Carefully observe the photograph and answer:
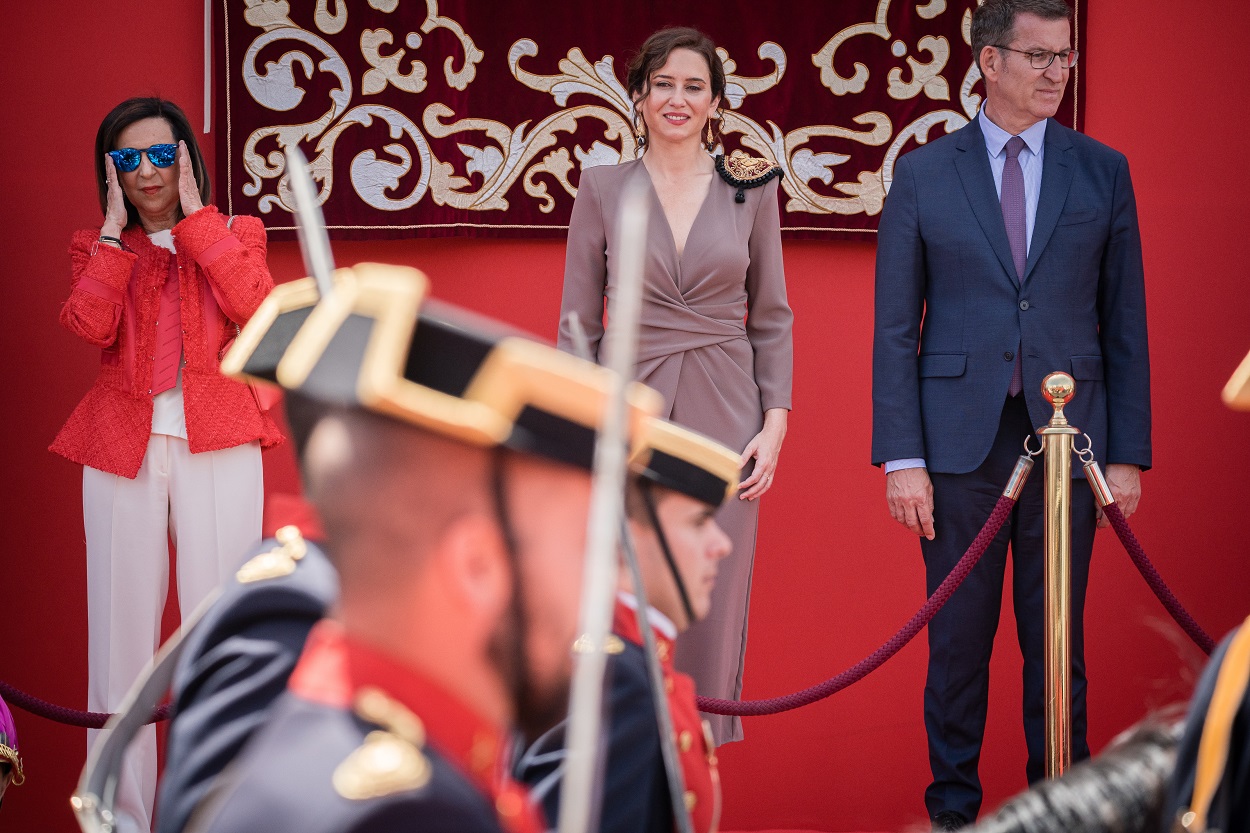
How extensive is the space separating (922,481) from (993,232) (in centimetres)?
48

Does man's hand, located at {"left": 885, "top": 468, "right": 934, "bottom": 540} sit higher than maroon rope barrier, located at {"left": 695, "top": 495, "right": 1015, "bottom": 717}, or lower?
higher

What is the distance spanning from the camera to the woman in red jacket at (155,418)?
2523 mm

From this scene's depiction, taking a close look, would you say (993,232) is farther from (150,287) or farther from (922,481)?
(150,287)

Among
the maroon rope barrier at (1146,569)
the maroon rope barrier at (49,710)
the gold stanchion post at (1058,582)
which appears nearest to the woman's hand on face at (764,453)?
the gold stanchion post at (1058,582)

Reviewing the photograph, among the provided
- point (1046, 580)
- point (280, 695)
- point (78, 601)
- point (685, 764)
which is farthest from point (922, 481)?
point (78, 601)

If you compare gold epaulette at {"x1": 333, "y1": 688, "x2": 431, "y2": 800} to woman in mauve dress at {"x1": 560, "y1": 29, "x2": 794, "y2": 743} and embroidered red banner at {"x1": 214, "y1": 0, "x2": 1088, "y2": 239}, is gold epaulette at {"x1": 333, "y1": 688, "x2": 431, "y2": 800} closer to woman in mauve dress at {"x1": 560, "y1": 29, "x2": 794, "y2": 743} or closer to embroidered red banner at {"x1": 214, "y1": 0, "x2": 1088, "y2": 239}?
woman in mauve dress at {"x1": 560, "y1": 29, "x2": 794, "y2": 743}

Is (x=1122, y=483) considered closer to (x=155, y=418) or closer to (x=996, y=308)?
(x=996, y=308)

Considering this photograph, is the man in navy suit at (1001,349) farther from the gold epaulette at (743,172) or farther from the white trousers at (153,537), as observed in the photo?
the white trousers at (153,537)

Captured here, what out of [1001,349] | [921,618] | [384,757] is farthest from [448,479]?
[1001,349]

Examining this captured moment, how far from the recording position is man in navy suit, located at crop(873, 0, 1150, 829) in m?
2.37

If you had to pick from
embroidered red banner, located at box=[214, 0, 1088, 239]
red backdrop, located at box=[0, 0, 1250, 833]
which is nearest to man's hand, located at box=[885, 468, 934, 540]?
red backdrop, located at box=[0, 0, 1250, 833]

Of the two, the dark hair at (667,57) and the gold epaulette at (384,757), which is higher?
the dark hair at (667,57)

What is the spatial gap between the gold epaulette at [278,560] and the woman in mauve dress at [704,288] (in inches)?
51.2

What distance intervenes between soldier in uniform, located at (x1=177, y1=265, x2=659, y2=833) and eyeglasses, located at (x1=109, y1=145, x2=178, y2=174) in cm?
189
